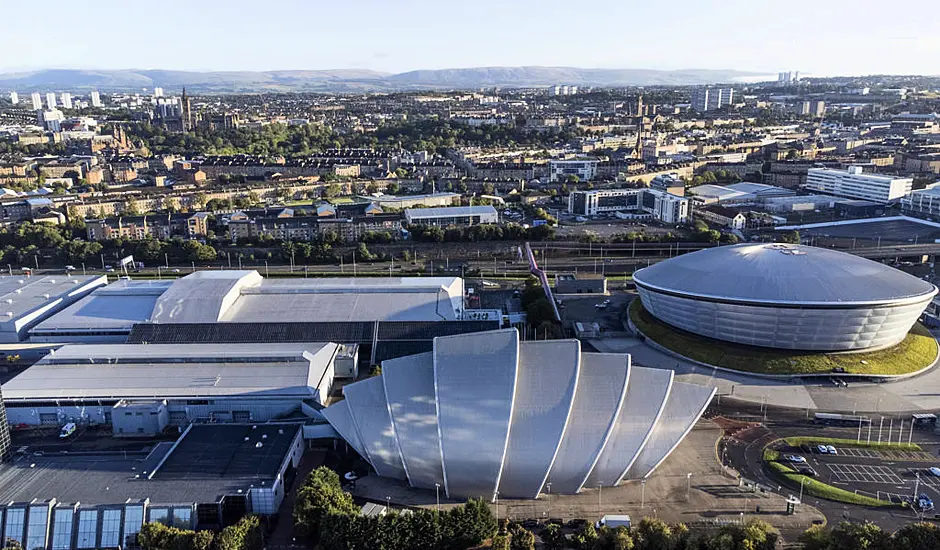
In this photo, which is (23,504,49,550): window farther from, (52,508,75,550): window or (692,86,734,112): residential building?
(692,86,734,112): residential building

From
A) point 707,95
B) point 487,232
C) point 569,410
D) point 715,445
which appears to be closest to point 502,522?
point 569,410

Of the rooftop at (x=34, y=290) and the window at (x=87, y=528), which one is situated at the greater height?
the rooftop at (x=34, y=290)

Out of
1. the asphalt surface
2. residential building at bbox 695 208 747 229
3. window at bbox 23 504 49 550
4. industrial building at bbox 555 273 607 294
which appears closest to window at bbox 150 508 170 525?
window at bbox 23 504 49 550

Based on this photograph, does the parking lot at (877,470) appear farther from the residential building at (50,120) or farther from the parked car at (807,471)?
the residential building at (50,120)

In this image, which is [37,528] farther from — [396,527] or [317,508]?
[396,527]

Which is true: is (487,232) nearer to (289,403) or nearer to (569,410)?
(289,403)

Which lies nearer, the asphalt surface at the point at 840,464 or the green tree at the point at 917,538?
the green tree at the point at 917,538

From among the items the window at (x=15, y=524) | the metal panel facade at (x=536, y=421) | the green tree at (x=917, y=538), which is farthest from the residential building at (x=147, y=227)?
the green tree at (x=917, y=538)
